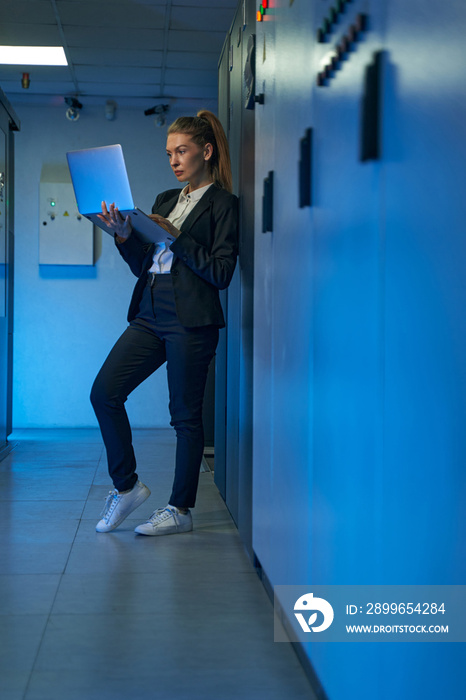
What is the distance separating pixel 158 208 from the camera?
2.92 meters

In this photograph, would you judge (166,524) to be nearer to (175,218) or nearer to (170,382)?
(170,382)

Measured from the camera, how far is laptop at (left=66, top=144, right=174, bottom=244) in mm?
2469

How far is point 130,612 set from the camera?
73.9 inches

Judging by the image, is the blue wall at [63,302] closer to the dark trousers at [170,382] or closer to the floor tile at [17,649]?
the dark trousers at [170,382]

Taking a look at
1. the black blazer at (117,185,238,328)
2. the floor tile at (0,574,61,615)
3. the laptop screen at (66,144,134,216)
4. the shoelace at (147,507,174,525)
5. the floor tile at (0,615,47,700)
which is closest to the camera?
the floor tile at (0,615,47,700)

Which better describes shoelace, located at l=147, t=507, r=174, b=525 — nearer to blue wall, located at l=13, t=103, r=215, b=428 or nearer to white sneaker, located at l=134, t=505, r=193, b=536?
white sneaker, located at l=134, t=505, r=193, b=536

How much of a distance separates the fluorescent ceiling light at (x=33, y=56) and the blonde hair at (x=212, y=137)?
120 inches

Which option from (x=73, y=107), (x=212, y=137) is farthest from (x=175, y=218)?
(x=73, y=107)

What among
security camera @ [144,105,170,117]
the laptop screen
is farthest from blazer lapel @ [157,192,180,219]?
security camera @ [144,105,170,117]

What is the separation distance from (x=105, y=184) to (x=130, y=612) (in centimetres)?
140

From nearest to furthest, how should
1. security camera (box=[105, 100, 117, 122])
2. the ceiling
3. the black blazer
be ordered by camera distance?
the black blazer → the ceiling → security camera (box=[105, 100, 117, 122])

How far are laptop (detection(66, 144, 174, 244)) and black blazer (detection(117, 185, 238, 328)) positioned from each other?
0.30 ft

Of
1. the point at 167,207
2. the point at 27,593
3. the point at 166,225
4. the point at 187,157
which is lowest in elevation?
the point at 27,593

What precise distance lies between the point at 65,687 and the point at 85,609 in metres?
0.45
